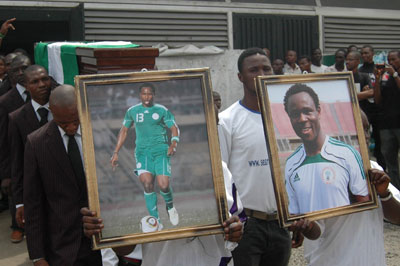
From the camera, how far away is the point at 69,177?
3.03 metres

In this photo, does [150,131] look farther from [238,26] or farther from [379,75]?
[238,26]

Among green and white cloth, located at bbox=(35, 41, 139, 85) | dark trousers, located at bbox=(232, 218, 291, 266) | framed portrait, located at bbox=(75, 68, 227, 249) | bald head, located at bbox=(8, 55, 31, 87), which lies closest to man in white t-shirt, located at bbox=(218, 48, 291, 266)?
dark trousers, located at bbox=(232, 218, 291, 266)

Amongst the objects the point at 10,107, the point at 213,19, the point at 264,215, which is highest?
the point at 213,19

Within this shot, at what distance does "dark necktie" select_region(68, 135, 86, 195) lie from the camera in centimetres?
A: 307

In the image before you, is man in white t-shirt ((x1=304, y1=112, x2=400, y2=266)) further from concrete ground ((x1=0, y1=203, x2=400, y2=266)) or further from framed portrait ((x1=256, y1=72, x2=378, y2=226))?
concrete ground ((x1=0, y1=203, x2=400, y2=266))

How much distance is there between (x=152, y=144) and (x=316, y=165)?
0.85m

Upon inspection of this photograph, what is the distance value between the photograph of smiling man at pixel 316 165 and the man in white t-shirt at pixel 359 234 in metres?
0.12

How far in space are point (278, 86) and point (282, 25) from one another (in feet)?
25.8

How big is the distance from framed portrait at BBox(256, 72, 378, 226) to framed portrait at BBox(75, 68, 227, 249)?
0.33 meters

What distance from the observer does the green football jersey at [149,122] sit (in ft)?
8.14

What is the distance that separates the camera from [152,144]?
8.19ft

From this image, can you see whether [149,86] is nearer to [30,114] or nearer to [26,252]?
Answer: [30,114]

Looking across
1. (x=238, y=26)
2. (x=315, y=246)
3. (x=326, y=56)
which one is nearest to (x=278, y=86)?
(x=315, y=246)

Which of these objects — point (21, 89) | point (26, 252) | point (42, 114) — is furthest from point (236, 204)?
point (21, 89)
